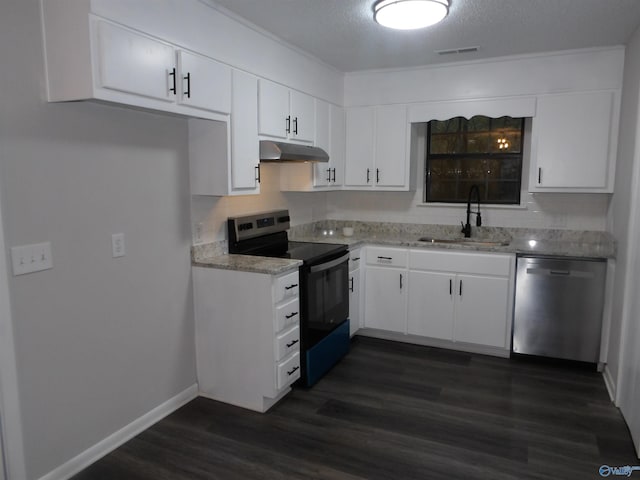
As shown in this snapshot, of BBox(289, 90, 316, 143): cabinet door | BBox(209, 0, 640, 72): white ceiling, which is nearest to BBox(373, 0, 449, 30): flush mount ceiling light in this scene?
BBox(209, 0, 640, 72): white ceiling

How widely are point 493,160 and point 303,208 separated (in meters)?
1.82

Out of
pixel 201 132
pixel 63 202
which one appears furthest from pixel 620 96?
pixel 63 202

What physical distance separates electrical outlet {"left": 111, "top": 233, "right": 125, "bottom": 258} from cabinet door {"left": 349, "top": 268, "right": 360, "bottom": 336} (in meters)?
1.97

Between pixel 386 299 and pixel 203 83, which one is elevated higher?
pixel 203 83

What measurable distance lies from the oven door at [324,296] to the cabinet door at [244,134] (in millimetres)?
709

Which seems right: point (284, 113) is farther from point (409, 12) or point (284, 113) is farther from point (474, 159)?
point (474, 159)

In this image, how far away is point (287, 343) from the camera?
297cm

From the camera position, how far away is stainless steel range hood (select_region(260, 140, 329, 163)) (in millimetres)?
3158

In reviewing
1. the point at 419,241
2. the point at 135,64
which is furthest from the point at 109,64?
the point at 419,241

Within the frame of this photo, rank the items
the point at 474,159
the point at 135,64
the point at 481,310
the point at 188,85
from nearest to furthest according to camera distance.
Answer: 1. the point at 135,64
2. the point at 188,85
3. the point at 481,310
4. the point at 474,159

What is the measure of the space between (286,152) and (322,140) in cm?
88

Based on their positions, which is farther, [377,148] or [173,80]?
[377,148]

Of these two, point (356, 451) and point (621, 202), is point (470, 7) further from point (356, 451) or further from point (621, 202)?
point (356, 451)

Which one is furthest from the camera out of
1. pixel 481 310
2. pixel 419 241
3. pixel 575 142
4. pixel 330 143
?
pixel 330 143
